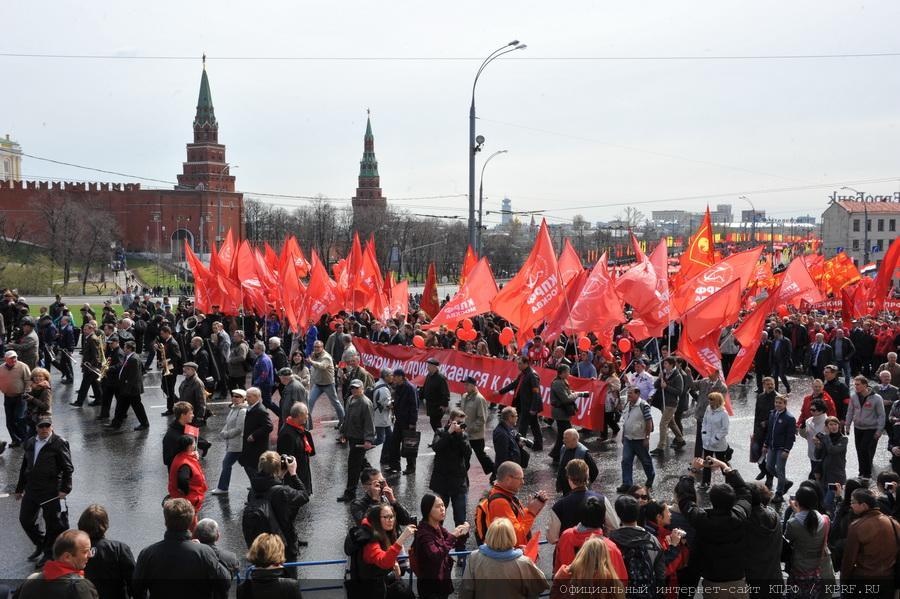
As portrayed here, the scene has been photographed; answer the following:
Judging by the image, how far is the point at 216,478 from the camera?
11609 mm

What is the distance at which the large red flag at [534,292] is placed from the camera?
16219 mm

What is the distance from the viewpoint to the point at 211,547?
6.04 metres

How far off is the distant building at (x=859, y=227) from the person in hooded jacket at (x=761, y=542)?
99039 mm

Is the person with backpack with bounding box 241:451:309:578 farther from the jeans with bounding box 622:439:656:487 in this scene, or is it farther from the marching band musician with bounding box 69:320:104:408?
the marching band musician with bounding box 69:320:104:408

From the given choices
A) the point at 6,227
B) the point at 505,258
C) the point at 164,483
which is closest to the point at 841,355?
the point at 164,483

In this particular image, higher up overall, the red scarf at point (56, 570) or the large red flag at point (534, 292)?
the large red flag at point (534, 292)

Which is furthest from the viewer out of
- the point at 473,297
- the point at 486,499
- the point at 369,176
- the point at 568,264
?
the point at 369,176

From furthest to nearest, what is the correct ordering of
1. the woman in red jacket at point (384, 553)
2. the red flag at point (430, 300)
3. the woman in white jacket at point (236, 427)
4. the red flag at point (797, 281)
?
the red flag at point (430, 300), the red flag at point (797, 281), the woman in white jacket at point (236, 427), the woman in red jacket at point (384, 553)

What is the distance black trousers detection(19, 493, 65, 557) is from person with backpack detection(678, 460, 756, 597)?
18.9 ft

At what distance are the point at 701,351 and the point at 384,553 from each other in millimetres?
7812

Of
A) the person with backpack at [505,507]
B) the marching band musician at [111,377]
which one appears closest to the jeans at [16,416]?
the marching band musician at [111,377]

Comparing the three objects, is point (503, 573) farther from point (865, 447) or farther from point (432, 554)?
point (865, 447)

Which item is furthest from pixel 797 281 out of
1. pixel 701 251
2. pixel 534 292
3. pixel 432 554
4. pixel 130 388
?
pixel 432 554

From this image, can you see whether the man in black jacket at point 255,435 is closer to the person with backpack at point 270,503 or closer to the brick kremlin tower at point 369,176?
the person with backpack at point 270,503
